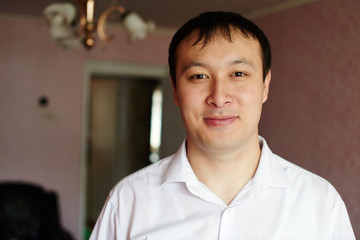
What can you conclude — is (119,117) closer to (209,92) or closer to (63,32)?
(63,32)

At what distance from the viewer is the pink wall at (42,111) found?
4191 mm

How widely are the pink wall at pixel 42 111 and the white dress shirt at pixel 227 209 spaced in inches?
133

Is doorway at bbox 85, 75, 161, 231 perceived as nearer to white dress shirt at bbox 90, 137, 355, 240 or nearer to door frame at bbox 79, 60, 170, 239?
door frame at bbox 79, 60, 170, 239

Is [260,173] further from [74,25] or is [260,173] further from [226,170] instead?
[74,25]

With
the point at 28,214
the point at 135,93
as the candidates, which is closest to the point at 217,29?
the point at 28,214

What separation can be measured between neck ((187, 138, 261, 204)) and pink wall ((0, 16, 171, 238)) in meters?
3.50

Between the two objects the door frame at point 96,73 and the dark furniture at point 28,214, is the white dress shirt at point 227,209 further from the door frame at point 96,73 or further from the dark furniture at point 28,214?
the door frame at point 96,73

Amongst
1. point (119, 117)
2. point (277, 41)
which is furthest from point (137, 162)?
point (277, 41)

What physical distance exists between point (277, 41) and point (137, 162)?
3465mm

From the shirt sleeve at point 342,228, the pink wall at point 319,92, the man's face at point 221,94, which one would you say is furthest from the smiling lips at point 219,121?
the pink wall at point 319,92

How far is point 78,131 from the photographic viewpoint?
449 centimetres

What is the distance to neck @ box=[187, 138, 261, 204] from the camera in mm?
1165

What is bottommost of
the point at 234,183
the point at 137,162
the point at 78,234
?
the point at 78,234

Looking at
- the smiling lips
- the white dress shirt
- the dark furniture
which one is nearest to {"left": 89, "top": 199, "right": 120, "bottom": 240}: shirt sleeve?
the white dress shirt
